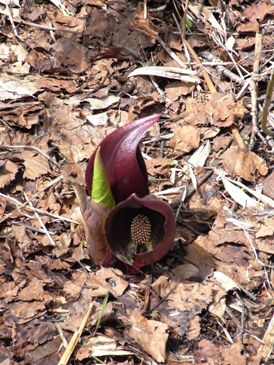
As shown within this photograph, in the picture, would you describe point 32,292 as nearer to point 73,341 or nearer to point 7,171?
point 73,341

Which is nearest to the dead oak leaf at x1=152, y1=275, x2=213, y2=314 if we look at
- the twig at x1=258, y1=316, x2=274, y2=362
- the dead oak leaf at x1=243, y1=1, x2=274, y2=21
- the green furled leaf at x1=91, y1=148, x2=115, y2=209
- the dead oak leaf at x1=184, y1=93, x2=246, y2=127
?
the twig at x1=258, y1=316, x2=274, y2=362

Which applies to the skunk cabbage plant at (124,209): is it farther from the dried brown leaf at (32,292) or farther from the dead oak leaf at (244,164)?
the dead oak leaf at (244,164)

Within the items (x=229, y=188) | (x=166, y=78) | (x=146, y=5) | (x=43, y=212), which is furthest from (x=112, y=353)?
(x=146, y=5)

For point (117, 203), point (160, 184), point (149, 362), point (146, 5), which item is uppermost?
point (146, 5)

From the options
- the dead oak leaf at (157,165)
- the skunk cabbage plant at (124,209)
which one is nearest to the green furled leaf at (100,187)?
the skunk cabbage plant at (124,209)

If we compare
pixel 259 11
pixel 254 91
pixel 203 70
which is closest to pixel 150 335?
pixel 254 91

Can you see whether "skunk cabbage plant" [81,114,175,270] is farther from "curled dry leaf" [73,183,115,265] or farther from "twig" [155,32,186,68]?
"twig" [155,32,186,68]

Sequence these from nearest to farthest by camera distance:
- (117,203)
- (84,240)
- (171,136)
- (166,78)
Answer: (117,203) → (84,240) → (171,136) → (166,78)

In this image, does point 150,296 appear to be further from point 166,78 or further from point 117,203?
point 166,78
